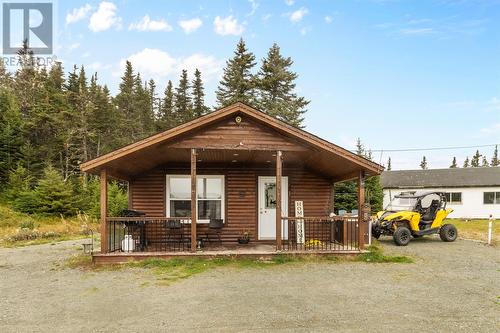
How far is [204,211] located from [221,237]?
0.98 metres

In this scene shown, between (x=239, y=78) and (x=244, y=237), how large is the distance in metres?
24.3

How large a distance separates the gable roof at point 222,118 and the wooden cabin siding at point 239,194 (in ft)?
7.59

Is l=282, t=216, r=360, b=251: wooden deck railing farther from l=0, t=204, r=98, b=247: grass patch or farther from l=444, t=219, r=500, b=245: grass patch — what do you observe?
l=0, t=204, r=98, b=247: grass patch

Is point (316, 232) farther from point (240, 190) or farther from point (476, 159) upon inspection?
point (476, 159)

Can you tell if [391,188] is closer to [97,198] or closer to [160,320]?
[97,198]

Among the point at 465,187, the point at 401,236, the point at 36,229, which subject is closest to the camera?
the point at 401,236

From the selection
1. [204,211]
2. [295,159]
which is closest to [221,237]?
[204,211]

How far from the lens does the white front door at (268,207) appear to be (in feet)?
39.0

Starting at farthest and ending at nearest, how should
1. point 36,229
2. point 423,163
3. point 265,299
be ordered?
point 423,163 → point 36,229 → point 265,299

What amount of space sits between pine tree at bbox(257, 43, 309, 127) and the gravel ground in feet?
82.8

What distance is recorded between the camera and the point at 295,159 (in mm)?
11102

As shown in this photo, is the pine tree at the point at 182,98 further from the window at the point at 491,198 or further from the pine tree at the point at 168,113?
→ the window at the point at 491,198

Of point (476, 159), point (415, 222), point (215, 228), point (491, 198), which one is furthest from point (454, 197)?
point (476, 159)

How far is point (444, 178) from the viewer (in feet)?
96.5
